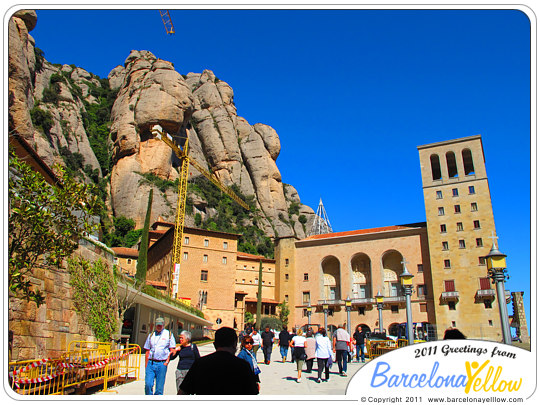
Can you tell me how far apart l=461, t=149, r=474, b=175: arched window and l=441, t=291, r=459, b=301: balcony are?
14.5m

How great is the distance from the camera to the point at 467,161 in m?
48.3

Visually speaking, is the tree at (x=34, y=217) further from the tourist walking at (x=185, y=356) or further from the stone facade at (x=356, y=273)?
the stone facade at (x=356, y=273)

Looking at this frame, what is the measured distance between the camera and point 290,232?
82.7 meters

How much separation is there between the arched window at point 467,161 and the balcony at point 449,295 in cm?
1452

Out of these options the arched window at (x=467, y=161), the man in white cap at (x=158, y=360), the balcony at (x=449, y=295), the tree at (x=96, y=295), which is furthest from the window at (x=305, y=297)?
the man in white cap at (x=158, y=360)

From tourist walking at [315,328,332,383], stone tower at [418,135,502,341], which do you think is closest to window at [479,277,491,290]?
stone tower at [418,135,502,341]

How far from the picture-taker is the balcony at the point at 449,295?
141 feet

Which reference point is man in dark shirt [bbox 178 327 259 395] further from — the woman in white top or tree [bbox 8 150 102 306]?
the woman in white top

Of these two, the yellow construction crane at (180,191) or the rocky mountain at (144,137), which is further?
the rocky mountain at (144,137)

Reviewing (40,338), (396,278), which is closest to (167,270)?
(396,278)

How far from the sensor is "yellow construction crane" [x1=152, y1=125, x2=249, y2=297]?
42.1 m

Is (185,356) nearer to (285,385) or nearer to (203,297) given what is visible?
(285,385)
